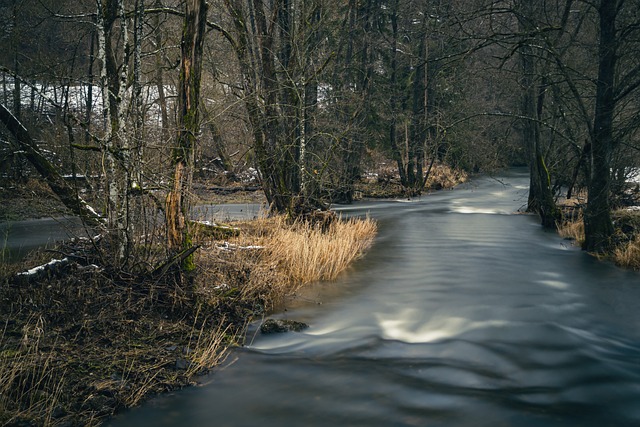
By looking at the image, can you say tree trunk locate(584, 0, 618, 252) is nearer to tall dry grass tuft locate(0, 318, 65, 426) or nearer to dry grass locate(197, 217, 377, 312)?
dry grass locate(197, 217, 377, 312)

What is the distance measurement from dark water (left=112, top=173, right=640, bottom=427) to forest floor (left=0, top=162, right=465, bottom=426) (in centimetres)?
37

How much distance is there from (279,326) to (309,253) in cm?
317

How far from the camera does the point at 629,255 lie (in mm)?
11750

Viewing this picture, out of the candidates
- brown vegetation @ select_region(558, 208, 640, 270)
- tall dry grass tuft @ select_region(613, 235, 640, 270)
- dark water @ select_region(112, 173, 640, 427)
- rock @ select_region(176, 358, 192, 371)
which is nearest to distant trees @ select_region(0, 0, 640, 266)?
brown vegetation @ select_region(558, 208, 640, 270)

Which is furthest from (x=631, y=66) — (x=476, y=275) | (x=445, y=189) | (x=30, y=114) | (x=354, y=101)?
(x=30, y=114)

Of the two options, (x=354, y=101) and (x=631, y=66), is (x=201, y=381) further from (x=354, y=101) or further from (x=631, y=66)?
(x=354, y=101)

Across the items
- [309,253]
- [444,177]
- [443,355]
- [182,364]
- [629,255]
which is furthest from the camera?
[444,177]

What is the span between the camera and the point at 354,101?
2458 centimetres

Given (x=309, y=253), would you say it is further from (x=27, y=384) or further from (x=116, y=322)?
(x=27, y=384)

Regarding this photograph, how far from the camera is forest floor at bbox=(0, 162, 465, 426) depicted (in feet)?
17.0

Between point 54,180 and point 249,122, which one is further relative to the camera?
point 249,122

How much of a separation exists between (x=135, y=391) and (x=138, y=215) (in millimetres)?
3046

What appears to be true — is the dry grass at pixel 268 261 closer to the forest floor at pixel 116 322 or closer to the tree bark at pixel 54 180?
the forest floor at pixel 116 322

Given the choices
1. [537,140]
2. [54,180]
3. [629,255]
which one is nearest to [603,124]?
[629,255]
